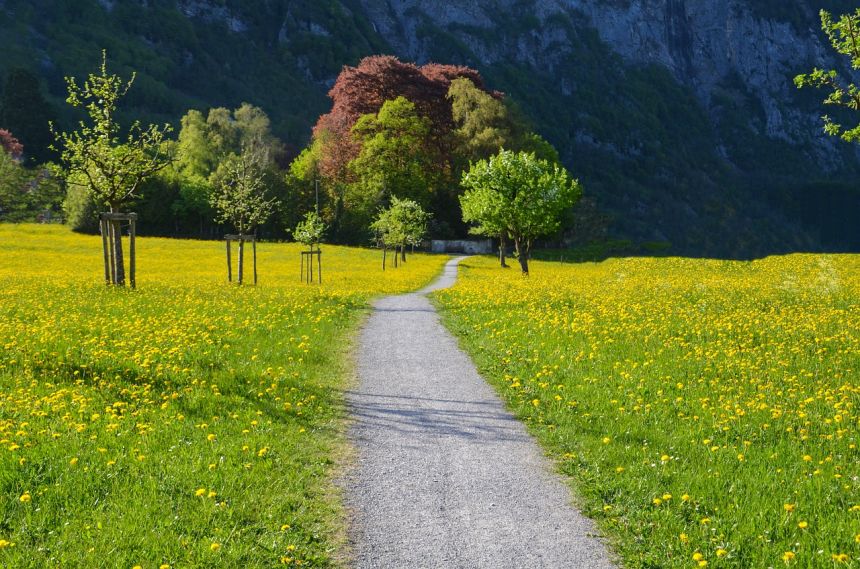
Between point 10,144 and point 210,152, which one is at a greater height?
point 10,144

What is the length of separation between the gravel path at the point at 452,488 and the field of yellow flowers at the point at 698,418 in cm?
47

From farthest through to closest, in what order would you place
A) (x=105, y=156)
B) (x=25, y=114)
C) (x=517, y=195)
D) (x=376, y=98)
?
(x=25, y=114), (x=376, y=98), (x=517, y=195), (x=105, y=156)

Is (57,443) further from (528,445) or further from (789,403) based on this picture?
(789,403)

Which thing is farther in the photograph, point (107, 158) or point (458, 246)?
point (458, 246)

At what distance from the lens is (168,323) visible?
17641 mm

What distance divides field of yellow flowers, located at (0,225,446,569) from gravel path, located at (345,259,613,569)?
526mm

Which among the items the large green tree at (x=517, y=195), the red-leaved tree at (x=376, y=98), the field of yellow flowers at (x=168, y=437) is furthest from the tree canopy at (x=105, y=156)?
the red-leaved tree at (x=376, y=98)

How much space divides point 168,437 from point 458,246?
75.0 m

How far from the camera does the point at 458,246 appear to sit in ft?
272

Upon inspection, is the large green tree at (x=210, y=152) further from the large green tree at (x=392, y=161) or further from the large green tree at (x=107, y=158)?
the large green tree at (x=107, y=158)

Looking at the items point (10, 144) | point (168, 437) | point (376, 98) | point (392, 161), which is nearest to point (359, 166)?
point (392, 161)

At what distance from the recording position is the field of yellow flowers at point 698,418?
6.28 m

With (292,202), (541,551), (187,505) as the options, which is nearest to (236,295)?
(187,505)

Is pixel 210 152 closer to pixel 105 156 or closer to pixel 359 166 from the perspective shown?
pixel 359 166
